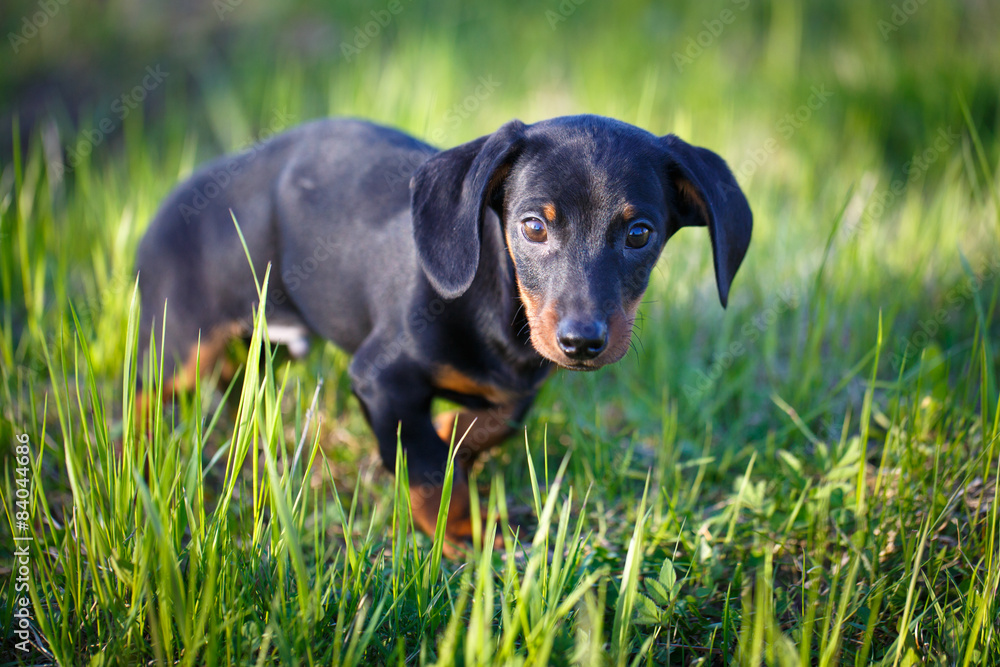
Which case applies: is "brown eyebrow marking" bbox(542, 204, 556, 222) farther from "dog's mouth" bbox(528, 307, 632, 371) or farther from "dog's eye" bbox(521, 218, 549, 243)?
"dog's mouth" bbox(528, 307, 632, 371)

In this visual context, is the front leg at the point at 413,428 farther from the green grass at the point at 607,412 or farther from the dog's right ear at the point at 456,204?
the dog's right ear at the point at 456,204

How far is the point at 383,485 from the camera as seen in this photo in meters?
2.79

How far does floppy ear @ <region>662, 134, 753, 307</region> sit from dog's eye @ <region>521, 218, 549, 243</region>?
443 millimetres

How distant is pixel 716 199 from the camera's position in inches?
80.0

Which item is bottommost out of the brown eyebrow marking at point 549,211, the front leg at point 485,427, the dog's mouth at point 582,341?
the front leg at point 485,427

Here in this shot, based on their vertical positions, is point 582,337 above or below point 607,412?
above

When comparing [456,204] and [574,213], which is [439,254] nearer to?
[456,204]

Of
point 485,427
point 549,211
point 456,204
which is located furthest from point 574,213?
point 485,427

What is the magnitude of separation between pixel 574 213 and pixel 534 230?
132 mm

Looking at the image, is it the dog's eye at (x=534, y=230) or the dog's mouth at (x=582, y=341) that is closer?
the dog's mouth at (x=582, y=341)

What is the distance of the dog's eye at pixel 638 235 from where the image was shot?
6.59ft

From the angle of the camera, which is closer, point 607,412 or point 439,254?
point 439,254

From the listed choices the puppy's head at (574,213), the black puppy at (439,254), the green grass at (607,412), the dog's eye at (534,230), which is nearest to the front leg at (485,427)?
the black puppy at (439,254)

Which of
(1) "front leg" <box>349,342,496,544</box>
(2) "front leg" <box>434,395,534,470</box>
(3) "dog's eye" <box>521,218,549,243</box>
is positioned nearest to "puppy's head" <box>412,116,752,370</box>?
(3) "dog's eye" <box>521,218,549,243</box>
